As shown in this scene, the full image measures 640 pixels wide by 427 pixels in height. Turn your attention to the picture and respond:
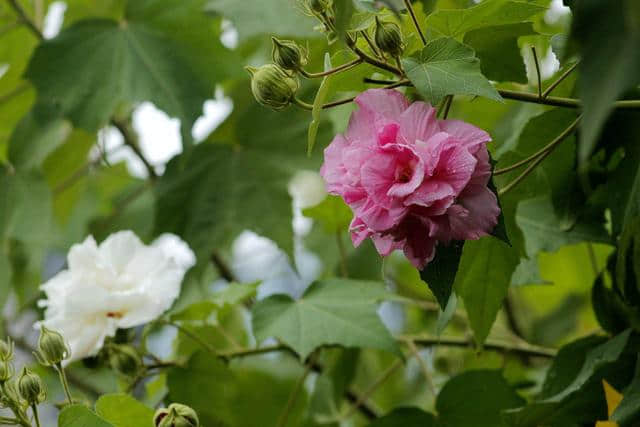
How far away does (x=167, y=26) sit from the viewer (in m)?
1.40

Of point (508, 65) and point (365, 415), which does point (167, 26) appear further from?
point (508, 65)

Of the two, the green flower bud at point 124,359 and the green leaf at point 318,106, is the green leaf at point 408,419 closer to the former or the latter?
the green flower bud at point 124,359

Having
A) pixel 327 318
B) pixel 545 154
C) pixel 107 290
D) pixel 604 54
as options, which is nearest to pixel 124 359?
pixel 107 290

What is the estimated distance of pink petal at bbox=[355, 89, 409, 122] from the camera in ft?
2.20

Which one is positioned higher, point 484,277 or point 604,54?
point 604,54

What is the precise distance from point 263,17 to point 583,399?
0.71m

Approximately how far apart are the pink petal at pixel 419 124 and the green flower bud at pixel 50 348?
1.16 feet

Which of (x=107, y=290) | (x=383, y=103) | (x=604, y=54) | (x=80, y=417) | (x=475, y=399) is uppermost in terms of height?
(x=604, y=54)

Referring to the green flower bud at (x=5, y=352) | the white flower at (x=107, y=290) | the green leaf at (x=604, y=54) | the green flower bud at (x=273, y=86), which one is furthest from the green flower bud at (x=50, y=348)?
the green leaf at (x=604, y=54)

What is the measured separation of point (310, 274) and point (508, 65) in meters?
1.21

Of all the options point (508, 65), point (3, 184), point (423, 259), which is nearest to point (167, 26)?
point (3, 184)

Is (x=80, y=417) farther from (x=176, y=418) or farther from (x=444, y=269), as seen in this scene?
(x=444, y=269)

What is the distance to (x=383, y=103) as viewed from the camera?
671 mm

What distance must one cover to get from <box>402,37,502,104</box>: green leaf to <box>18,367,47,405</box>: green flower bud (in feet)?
1.21
